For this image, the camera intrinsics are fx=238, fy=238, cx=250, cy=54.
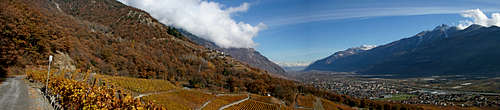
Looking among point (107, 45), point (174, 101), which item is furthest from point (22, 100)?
point (107, 45)

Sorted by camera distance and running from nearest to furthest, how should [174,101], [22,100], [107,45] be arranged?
[22,100], [174,101], [107,45]

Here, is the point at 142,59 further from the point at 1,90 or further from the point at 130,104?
the point at 130,104

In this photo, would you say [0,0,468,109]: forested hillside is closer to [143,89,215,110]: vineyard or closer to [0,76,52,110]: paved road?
[143,89,215,110]: vineyard

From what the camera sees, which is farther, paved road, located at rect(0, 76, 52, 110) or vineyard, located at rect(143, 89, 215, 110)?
vineyard, located at rect(143, 89, 215, 110)

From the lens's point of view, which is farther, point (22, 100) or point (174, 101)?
point (174, 101)

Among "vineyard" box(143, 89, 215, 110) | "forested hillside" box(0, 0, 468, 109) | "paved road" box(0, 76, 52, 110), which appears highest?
"forested hillside" box(0, 0, 468, 109)

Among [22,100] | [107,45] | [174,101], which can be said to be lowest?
[174,101]

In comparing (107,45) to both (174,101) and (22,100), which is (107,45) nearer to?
(174,101)

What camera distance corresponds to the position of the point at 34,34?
152 ft

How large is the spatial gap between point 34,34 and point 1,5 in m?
15.1

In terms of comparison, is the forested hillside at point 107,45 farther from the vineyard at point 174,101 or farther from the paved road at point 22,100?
the paved road at point 22,100

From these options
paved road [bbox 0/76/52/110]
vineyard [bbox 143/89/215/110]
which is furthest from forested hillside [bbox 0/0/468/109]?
paved road [bbox 0/76/52/110]

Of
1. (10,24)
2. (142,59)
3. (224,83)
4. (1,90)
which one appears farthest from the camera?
(224,83)

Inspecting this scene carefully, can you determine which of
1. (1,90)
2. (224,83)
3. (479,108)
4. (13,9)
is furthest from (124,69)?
(479,108)
